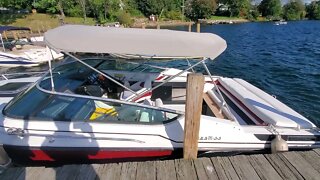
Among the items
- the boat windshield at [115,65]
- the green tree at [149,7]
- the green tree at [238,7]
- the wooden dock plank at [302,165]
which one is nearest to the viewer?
the wooden dock plank at [302,165]

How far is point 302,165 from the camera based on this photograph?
340 centimetres

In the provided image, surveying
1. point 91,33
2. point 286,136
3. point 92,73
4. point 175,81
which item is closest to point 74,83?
point 92,73

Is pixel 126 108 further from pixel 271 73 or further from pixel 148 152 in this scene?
Answer: pixel 271 73

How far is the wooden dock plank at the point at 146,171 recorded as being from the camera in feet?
10.6

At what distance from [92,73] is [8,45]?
14.9m

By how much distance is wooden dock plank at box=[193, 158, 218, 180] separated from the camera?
10.6 ft

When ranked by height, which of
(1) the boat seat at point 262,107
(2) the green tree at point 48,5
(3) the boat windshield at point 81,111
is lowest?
(1) the boat seat at point 262,107

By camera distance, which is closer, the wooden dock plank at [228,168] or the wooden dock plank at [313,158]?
the wooden dock plank at [228,168]

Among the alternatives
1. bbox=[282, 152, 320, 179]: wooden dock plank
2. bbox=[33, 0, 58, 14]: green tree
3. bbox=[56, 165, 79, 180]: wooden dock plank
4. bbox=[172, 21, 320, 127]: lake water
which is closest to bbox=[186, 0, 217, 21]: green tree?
bbox=[33, 0, 58, 14]: green tree

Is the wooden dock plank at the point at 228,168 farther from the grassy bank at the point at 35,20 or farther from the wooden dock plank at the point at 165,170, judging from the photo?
the grassy bank at the point at 35,20

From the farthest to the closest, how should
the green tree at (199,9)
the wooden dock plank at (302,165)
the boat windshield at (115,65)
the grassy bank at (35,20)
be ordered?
1. the green tree at (199,9)
2. the grassy bank at (35,20)
3. the boat windshield at (115,65)
4. the wooden dock plank at (302,165)

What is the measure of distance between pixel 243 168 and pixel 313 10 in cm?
10745

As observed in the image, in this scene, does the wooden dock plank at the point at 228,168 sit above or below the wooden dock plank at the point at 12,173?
above

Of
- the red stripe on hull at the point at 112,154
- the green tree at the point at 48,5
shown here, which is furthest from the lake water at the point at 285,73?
the green tree at the point at 48,5
